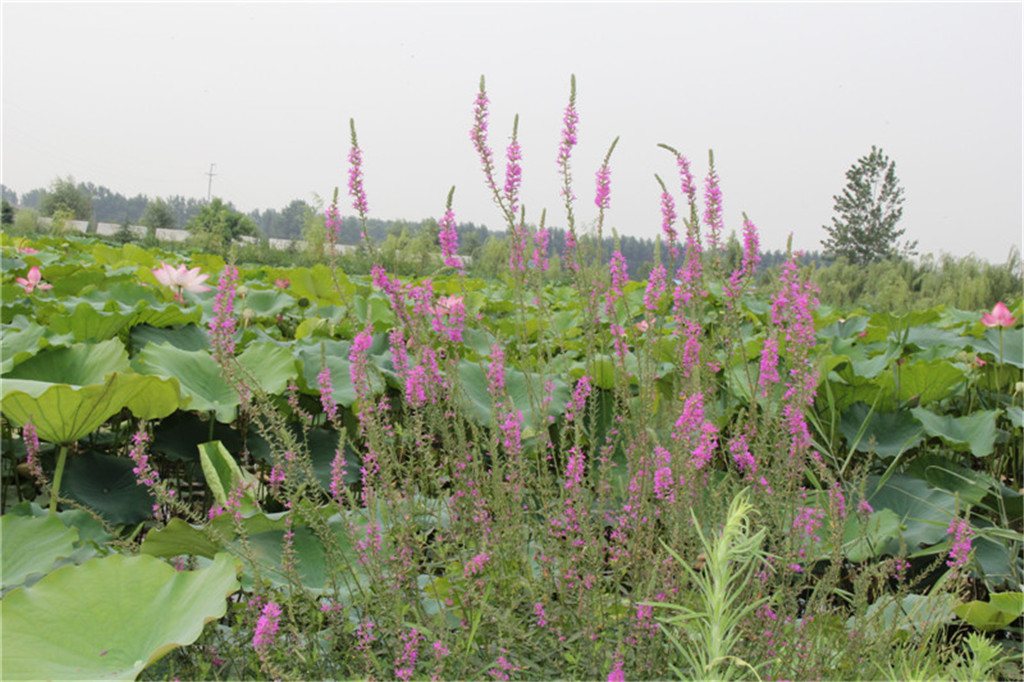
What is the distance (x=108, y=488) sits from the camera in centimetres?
266

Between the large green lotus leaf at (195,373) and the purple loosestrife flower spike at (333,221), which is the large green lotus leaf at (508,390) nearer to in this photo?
the large green lotus leaf at (195,373)

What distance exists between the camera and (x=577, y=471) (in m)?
1.63

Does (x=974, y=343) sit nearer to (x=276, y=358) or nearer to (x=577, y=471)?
(x=577, y=471)

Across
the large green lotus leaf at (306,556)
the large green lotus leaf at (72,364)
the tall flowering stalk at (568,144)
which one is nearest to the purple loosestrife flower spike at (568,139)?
the tall flowering stalk at (568,144)

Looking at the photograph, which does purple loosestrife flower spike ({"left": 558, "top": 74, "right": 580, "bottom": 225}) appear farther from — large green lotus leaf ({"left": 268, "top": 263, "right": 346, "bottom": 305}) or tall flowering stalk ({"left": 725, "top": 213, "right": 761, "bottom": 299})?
large green lotus leaf ({"left": 268, "top": 263, "right": 346, "bottom": 305})

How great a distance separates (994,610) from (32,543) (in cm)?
283

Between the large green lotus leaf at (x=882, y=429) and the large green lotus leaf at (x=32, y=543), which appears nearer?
the large green lotus leaf at (x=32, y=543)

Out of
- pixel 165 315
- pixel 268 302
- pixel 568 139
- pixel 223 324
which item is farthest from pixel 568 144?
pixel 268 302

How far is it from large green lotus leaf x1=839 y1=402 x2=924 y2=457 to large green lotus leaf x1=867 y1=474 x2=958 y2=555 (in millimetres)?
162

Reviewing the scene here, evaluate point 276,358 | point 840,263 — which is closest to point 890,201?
point 840,263

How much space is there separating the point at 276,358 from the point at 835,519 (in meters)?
2.23

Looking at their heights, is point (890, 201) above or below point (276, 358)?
above

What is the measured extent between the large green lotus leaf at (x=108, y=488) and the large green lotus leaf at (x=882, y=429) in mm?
3027

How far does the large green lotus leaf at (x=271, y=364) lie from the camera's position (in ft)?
9.23
